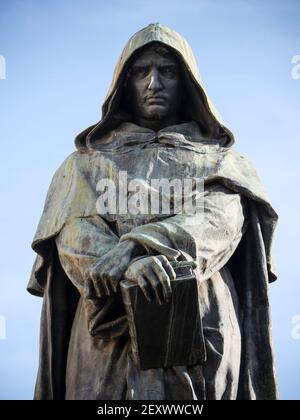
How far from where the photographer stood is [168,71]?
45.0 feet

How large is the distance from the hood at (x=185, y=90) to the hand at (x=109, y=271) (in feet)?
6.21

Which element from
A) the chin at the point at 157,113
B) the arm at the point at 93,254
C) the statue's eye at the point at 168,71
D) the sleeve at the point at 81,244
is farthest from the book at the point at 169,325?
the statue's eye at the point at 168,71

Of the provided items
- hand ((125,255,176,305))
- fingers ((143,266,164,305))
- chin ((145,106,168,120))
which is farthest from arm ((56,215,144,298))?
chin ((145,106,168,120))

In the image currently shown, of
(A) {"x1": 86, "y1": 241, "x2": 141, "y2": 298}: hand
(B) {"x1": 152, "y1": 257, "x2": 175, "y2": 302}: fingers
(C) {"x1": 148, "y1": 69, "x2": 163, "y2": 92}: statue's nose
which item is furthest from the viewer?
(C) {"x1": 148, "y1": 69, "x2": 163, "y2": 92}: statue's nose

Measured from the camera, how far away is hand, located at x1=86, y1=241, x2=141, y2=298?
1194 centimetres

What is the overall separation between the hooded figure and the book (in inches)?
4.7

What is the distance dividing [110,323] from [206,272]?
1.01 meters

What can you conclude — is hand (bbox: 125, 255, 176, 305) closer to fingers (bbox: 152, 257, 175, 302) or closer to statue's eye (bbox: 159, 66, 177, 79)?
fingers (bbox: 152, 257, 175, 302)

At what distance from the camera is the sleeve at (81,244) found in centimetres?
1246

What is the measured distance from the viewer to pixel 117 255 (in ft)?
39.5

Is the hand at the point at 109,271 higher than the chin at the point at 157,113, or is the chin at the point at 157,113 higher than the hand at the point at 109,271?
the chin at the point at 157,113

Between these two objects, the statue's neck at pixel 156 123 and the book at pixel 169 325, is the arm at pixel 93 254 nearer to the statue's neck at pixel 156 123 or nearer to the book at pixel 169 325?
the book at pixel 169 325

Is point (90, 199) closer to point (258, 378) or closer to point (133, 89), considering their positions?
point (133, 89)
